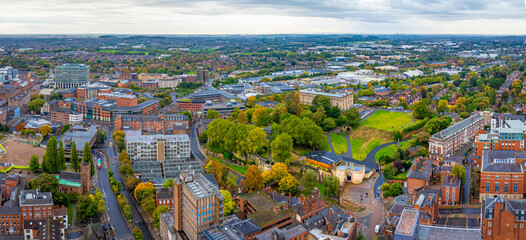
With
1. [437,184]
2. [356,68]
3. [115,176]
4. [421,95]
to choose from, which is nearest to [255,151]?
[115,176]

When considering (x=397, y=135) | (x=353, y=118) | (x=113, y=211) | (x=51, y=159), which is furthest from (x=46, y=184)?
(x=397, y=135)

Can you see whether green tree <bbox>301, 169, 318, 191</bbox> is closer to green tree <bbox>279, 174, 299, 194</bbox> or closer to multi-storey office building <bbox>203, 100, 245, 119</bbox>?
green tree <bbox>279, 174, 299, 194</bbox>

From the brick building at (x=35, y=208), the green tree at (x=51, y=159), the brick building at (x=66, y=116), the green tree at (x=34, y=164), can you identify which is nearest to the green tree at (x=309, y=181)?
the brick building at (x=35, y=208)

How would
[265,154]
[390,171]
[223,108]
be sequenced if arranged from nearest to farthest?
[390,171] → [265,154] → [223,108]

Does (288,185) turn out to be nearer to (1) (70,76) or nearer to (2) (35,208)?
(2) (35,208)

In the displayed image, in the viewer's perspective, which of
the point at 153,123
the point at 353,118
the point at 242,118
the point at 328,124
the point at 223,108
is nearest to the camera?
the point at 328,124
